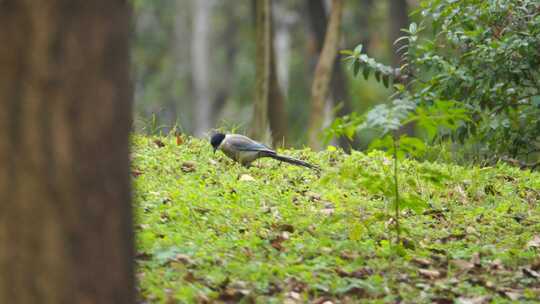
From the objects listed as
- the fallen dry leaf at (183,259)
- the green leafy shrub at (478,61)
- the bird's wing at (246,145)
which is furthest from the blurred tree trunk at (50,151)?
the bird's wing at (246,145)

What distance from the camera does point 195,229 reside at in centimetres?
690

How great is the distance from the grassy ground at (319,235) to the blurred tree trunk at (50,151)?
1819 mm

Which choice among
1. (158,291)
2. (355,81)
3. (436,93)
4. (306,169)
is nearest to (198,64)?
(355,81)

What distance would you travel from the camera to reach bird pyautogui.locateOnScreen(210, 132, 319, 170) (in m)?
9.41

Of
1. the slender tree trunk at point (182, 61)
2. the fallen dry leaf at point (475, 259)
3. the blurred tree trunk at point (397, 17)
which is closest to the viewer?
the fallen dry leaf at point (475, 259)

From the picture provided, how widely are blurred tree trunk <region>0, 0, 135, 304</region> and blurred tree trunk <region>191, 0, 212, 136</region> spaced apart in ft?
94.3

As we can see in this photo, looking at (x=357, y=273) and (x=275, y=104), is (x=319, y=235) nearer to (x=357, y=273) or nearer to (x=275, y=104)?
(x=357, y=273)

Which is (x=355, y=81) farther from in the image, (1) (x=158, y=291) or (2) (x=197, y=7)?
(1) (x=158, y=291)

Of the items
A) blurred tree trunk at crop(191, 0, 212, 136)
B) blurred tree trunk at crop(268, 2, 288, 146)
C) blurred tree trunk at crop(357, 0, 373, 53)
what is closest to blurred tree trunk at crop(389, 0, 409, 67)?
blurred tree trunk at crop(268, 2, 288, 146)

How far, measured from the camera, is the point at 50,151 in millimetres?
3490

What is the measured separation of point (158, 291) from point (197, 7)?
28504 millimetres

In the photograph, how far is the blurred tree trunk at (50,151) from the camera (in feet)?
11.4

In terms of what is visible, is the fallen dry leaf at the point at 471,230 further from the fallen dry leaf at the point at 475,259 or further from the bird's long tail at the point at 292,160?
the bird's long tail at the point at 292,160

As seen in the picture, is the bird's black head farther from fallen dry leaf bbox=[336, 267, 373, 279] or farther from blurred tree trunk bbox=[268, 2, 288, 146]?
blurred tree trunk bbox=[268, 2, 288, 146]
